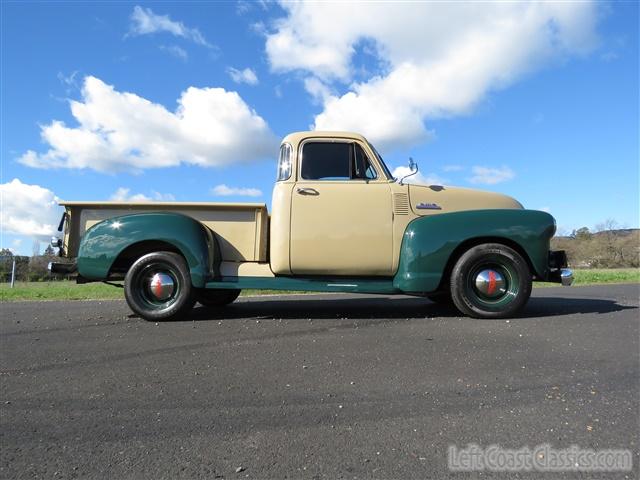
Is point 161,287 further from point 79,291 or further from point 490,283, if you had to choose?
point 79,291

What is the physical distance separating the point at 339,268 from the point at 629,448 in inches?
136

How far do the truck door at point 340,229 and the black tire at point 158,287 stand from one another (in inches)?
51.6

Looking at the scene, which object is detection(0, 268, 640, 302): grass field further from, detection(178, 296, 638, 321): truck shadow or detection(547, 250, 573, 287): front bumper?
detection(547, 250, 573, 287): front bumper

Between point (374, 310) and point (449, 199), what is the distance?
1743 millimetres

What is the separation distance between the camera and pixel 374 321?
4871 millimetres

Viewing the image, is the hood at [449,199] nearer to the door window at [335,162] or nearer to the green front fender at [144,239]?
the door window at [335,162]

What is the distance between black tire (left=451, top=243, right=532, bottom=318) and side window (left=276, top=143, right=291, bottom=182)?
90.5 inches

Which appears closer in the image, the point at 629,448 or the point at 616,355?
the point at 629,448

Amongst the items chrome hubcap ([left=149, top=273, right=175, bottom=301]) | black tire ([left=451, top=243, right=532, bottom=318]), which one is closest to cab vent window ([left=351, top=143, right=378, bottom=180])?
black tire ([left=451, top=243, right=532, bottom=318])

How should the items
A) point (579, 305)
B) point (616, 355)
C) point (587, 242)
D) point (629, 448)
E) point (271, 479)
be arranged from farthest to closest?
point (587, 242), point (579, 305), point (616, 355), point (629, 448), point (271, 479)

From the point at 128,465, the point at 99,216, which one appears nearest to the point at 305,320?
the point at 99,216

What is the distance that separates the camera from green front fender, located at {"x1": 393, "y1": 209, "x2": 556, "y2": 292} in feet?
16.2

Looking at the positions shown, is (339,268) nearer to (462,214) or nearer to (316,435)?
(462,214)

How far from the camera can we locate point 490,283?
16.4ft
